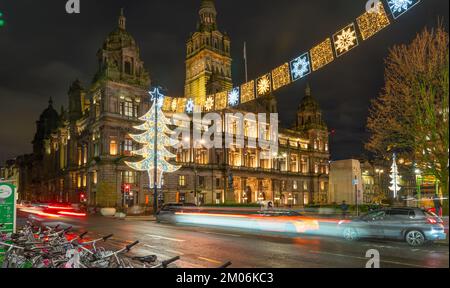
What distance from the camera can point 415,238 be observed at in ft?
59.3

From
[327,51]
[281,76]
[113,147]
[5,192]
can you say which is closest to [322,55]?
[327,51]

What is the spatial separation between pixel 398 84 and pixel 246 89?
7890 mm

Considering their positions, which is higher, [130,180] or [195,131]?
[195,131]

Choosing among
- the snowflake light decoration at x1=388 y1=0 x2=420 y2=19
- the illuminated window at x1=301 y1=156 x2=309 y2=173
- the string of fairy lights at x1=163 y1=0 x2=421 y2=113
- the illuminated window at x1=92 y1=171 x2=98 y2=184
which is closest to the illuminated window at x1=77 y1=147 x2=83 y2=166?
the illuminated window at x1=92 y1=171 x2=98 y2=184

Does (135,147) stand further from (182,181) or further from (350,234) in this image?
(350,234)

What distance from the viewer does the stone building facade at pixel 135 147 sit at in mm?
61656

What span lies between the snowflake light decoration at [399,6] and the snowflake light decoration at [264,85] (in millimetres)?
6835

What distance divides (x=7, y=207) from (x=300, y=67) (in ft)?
40.2

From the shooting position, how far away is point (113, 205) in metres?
57.4

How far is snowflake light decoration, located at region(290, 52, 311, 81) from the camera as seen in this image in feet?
51.2

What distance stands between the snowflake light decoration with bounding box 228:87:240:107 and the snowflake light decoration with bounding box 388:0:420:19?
32.9 feet

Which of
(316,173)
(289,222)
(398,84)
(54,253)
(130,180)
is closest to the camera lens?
(54,253)
